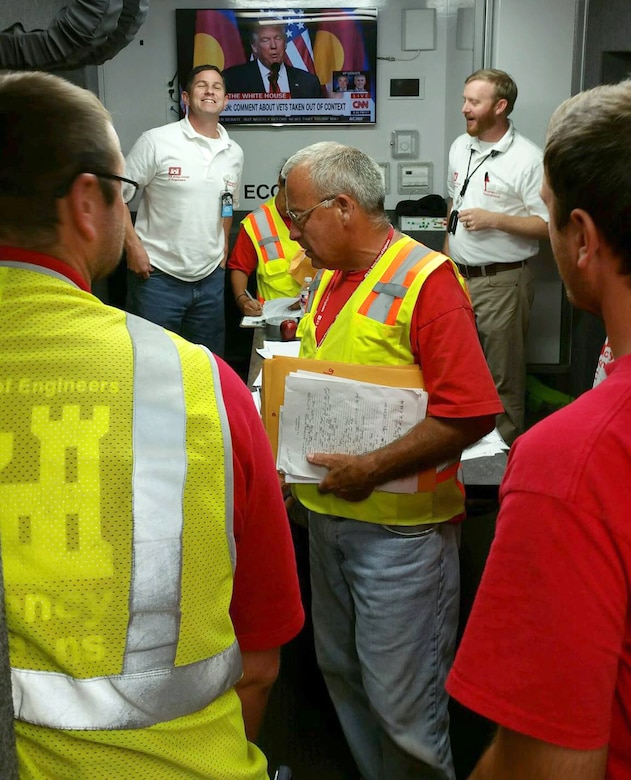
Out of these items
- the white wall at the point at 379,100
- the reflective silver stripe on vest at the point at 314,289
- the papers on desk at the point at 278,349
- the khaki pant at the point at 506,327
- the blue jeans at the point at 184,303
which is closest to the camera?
the reflective silver stripe on vest at the point at 314,289

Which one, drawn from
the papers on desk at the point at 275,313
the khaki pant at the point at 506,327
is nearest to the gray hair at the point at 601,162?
the papers on desk at the point at 275,313

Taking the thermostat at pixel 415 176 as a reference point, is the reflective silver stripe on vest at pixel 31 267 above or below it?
above

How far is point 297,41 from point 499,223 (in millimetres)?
2062

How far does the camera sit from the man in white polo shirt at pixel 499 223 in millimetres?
4621

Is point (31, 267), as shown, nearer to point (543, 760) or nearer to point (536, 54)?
point (543, 760)

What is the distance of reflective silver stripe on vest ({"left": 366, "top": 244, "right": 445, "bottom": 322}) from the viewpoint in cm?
191

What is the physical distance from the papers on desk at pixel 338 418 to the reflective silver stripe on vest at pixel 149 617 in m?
0.97

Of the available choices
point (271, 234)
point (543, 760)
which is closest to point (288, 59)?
point (271, 234)

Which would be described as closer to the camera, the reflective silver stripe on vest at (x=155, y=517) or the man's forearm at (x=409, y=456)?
the reflective silver stripe on vest at (x=155, y=517)

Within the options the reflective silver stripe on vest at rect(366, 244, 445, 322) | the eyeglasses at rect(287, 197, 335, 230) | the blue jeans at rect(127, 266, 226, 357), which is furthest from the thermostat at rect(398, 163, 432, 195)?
the reflective silver stripe on vest at rect(366, 244, 445, 322)

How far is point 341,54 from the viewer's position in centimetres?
573

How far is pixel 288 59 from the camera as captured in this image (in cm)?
574

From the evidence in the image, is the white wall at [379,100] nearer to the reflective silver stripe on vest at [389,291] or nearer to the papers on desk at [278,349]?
the papers on desk at [278,349]

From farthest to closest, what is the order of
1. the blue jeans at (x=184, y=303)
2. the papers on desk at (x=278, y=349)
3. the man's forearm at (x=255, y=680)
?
the blue jeans at (x=184, y=303), the papers on desk at (x=278, y=349), the man's forearm at (x=255, y=680)
